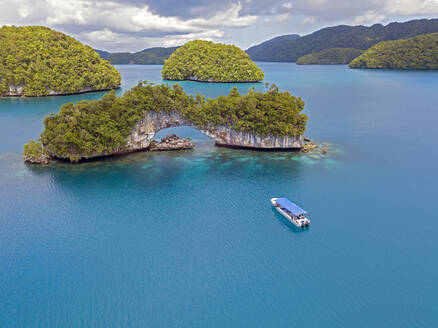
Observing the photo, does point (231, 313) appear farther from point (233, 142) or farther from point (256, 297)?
point (233, 142)

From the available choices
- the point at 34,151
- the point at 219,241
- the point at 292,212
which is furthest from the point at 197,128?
the point at 219,241

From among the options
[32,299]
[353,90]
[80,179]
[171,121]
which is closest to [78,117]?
[80,179]

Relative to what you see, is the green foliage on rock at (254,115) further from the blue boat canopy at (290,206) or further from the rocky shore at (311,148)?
the blue boat canopy at (290,206)

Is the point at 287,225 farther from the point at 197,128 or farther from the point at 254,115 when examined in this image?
the point at 197,128

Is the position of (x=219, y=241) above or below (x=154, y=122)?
below

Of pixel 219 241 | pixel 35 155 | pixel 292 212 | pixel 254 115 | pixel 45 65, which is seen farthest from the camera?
pixel 45 65

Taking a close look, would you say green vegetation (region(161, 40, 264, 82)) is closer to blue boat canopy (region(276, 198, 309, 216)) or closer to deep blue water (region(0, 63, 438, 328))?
deep blue water (region(0, 63, 438, 328))
